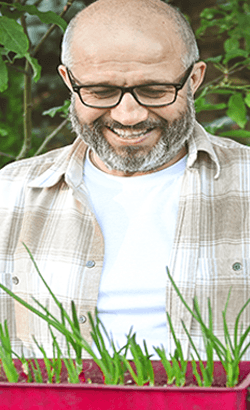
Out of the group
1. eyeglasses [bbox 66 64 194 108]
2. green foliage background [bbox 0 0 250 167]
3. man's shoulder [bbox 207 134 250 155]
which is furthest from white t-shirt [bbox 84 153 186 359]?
green foliage background [bbox 0 0 250 167]

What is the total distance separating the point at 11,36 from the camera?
1.29m

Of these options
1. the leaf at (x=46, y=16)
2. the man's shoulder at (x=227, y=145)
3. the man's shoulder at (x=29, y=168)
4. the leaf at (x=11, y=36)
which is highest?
the leaf at (x=46, y=16)

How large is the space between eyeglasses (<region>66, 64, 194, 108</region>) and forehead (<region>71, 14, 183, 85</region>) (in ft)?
0.07

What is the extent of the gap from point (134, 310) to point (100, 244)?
20cm

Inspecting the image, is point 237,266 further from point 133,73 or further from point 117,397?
point 117,397

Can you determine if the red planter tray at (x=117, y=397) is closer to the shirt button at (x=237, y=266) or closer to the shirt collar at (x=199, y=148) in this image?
the shirt button at (x=237, y=266)

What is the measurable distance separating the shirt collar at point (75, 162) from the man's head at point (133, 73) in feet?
0.17

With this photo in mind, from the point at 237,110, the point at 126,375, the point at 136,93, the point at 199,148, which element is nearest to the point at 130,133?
the point at 136,93

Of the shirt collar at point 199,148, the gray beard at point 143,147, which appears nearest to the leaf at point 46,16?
the gray beard at point 143,147

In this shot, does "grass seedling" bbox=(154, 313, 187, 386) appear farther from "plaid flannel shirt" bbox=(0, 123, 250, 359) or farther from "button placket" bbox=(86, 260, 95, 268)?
"button placket" bbox=(86, 260, 95, 268)

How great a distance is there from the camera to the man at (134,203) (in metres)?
1.33

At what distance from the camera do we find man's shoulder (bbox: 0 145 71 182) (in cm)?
163

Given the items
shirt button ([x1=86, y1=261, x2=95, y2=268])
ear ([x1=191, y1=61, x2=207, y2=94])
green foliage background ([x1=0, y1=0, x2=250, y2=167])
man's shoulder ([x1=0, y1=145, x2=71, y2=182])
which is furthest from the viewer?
green foliage background ([x1=0, y1=0, x2=250, y2=167])

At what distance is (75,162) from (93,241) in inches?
11.7
